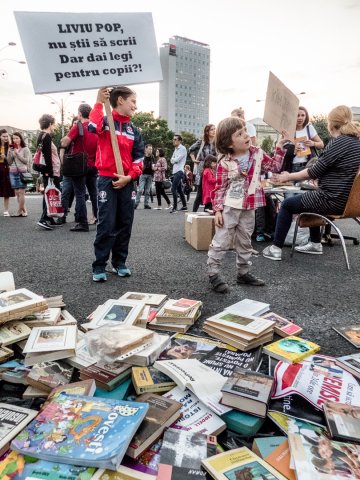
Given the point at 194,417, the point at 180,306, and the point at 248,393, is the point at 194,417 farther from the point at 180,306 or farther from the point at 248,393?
the point at 180,306

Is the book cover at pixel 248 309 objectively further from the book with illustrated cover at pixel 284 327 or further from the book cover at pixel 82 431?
the book cover at pixel 82 431

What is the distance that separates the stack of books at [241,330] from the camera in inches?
82.4

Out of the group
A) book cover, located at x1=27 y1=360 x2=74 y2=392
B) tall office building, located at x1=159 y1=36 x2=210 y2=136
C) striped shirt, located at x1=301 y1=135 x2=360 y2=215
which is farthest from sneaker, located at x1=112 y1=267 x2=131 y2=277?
tall office building, located at x1=159 y1=36 x2=210 y2=136

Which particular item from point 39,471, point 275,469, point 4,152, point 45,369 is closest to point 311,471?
point 275,469

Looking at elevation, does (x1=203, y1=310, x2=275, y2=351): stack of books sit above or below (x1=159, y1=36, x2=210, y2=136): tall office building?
below

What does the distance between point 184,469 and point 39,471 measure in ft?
1.52

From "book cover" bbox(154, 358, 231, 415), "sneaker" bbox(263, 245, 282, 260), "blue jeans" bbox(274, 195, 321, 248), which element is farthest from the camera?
"sneaker" bbox(263, 245, 282, 260)

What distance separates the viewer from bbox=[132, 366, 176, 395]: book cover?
1634 mm

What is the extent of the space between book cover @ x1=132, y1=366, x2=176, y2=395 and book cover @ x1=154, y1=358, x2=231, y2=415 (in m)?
0.04

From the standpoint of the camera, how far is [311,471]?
3.82ft

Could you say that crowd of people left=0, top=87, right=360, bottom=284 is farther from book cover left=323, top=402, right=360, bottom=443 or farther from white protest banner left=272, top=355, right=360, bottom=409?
book cover left=323, top=402, right=360, bottom=443

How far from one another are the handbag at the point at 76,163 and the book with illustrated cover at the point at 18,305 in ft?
12.3

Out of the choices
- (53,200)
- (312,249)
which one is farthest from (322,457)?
(53,200)

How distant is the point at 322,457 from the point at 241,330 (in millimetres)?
939
